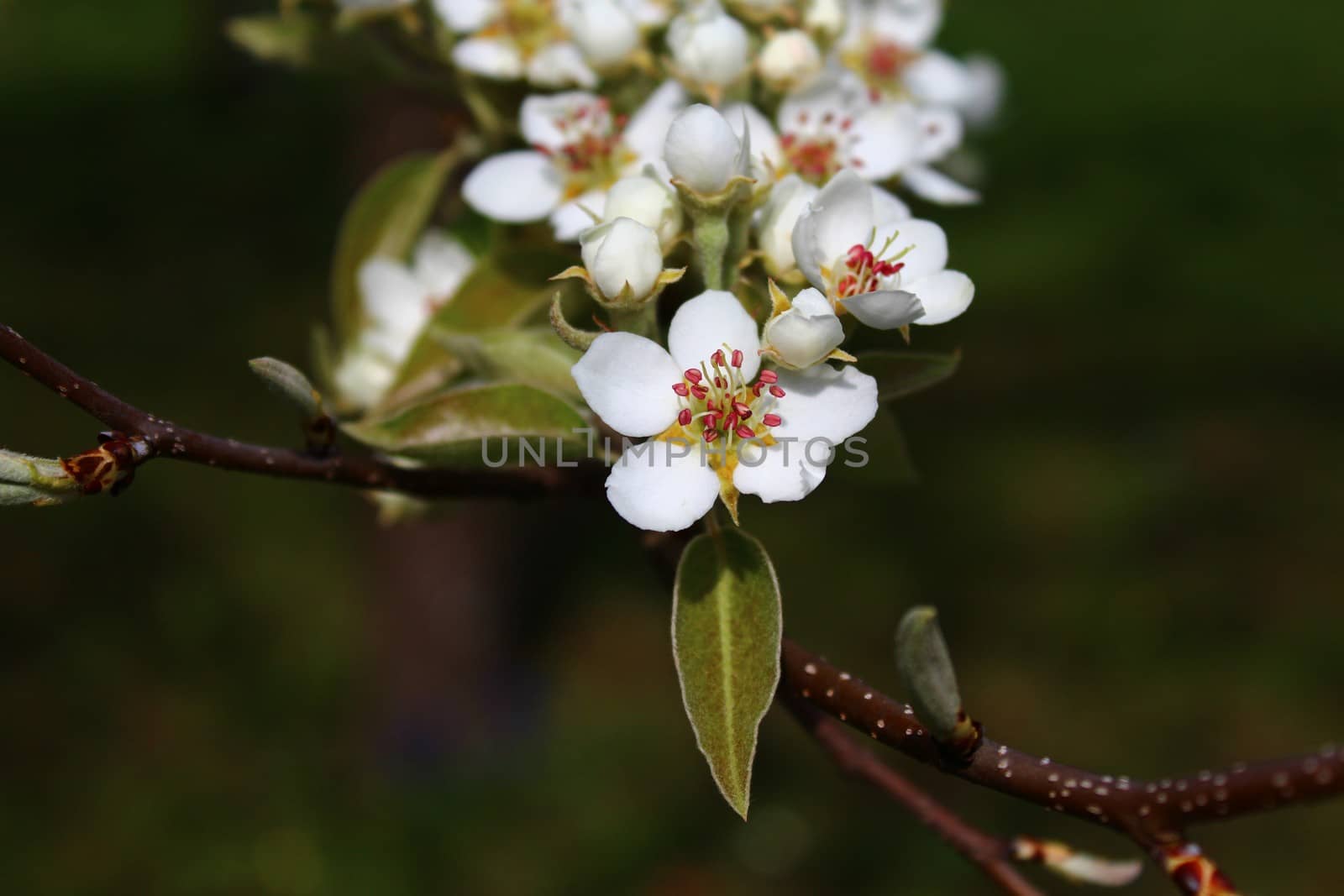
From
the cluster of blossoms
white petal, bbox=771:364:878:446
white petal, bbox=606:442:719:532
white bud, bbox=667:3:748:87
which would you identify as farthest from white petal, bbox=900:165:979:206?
white petal, bbox=606:442:719:532

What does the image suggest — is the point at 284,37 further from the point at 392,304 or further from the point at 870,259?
the point at 870,259

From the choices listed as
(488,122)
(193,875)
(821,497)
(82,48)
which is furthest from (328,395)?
(82,48)

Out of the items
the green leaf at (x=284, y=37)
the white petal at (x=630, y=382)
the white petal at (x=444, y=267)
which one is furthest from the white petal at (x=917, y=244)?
the green leaf at (x=284, y=37)

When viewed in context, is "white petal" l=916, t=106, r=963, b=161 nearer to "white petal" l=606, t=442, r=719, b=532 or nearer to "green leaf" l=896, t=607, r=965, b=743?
"white petal" l=606, t=442, r=719, b=532

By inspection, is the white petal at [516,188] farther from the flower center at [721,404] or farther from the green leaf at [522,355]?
the flower center at [721,404]

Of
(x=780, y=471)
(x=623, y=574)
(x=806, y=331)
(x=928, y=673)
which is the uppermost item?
(x=806, y=331)

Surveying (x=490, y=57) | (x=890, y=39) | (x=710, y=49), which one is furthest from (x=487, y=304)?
(x=890, y=39)
